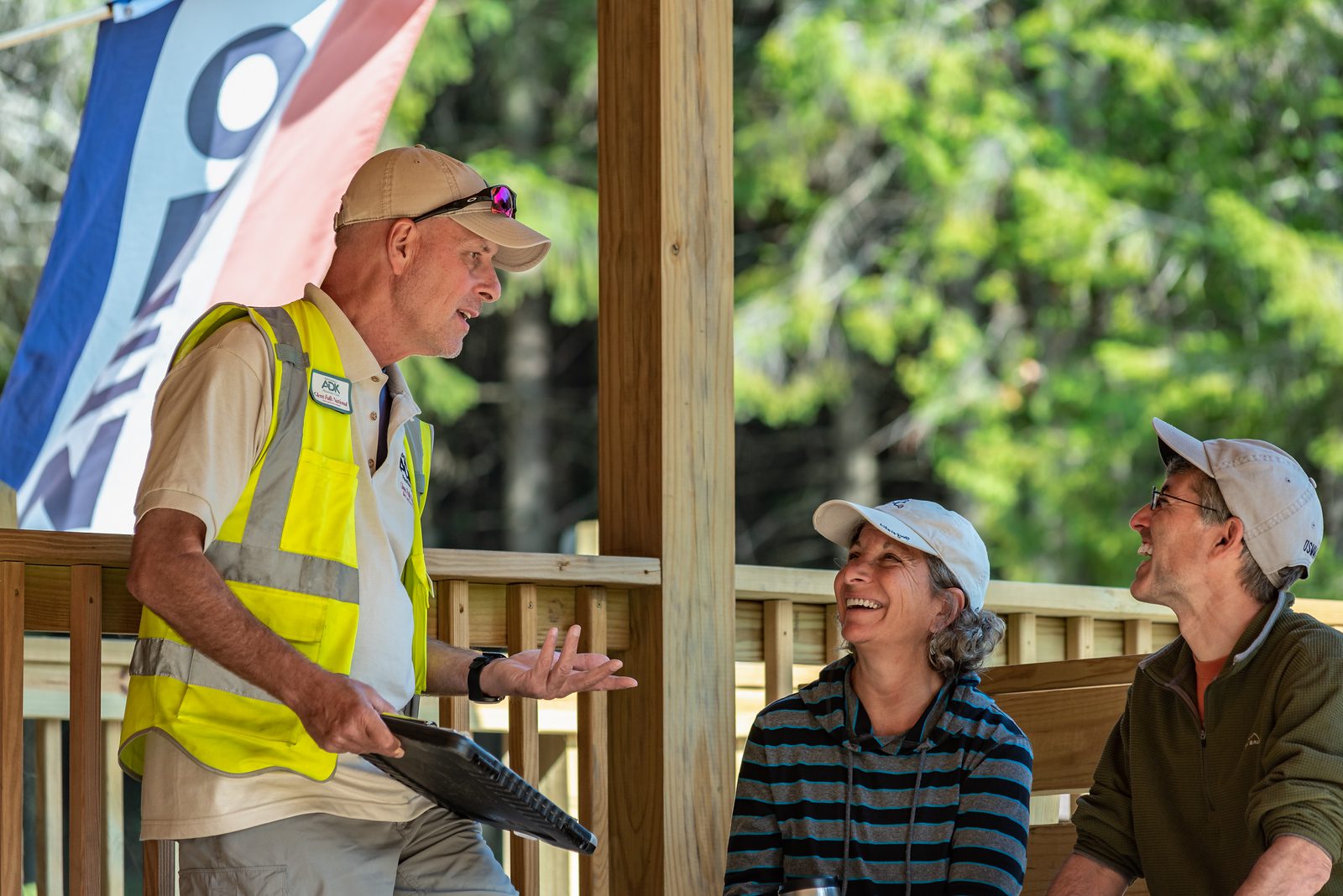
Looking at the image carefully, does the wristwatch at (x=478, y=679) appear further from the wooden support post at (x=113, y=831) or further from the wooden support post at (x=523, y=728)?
the wooden support post at (x=113, y=831)

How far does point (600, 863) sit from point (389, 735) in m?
1.20

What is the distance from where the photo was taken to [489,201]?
2789mm

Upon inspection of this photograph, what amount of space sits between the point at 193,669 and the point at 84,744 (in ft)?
1.13

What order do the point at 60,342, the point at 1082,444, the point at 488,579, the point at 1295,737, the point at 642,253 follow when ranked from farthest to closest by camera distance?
the point at 1082,444, the point at 60,342, the point at 642,253, the point at 488,579, the point at 1295,737

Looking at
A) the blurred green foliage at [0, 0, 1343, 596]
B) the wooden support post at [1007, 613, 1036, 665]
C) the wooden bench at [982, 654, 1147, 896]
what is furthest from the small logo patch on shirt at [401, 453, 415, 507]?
the blurred green foliage at [0, 0, 1343, 596]

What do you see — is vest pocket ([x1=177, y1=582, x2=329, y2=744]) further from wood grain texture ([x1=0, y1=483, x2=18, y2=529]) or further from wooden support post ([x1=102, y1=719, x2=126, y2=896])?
wooden support post ([x1=102, y1=719, x2=126, y2=896])

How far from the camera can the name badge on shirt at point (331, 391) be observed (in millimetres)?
2570

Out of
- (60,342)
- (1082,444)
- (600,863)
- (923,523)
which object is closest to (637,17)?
(923,523)

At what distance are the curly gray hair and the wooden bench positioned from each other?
519 mm

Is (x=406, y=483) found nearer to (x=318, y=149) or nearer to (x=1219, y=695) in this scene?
(x=1219, y=695)

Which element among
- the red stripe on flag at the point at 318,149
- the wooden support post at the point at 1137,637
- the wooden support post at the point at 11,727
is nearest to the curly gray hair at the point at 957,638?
the wooden support post at the point at 11,727

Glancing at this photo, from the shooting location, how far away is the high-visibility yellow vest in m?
2.44

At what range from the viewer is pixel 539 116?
14.4 metres

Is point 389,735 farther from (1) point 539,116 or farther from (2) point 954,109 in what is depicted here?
(1) point 539,116
